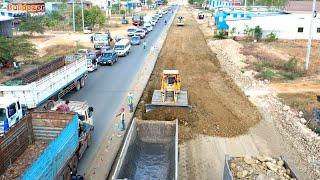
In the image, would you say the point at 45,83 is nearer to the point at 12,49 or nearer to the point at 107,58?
the point at 12,49

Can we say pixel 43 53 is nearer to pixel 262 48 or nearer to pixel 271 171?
pixel 262 48

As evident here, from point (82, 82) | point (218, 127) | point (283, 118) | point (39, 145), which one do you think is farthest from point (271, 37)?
point (39, 145)

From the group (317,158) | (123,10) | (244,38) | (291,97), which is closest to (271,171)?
(317,158)

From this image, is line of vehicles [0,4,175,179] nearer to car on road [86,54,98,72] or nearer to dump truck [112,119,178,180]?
dump truck [112,119,178,180]

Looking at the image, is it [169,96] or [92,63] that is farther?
[92,63]

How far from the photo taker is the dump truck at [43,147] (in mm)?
10900

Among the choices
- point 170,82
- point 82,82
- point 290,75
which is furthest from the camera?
point 290,75

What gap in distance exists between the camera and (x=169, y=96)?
808 inches

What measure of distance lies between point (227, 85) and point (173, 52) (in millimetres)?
14244

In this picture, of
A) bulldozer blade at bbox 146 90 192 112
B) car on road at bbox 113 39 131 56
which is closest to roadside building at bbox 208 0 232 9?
car on road at bbox 113 39 131 56

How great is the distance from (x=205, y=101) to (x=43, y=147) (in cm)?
1110

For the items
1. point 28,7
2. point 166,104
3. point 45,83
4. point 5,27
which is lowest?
point 166,104

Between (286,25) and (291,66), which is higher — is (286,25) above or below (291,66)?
above

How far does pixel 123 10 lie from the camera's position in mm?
96812
